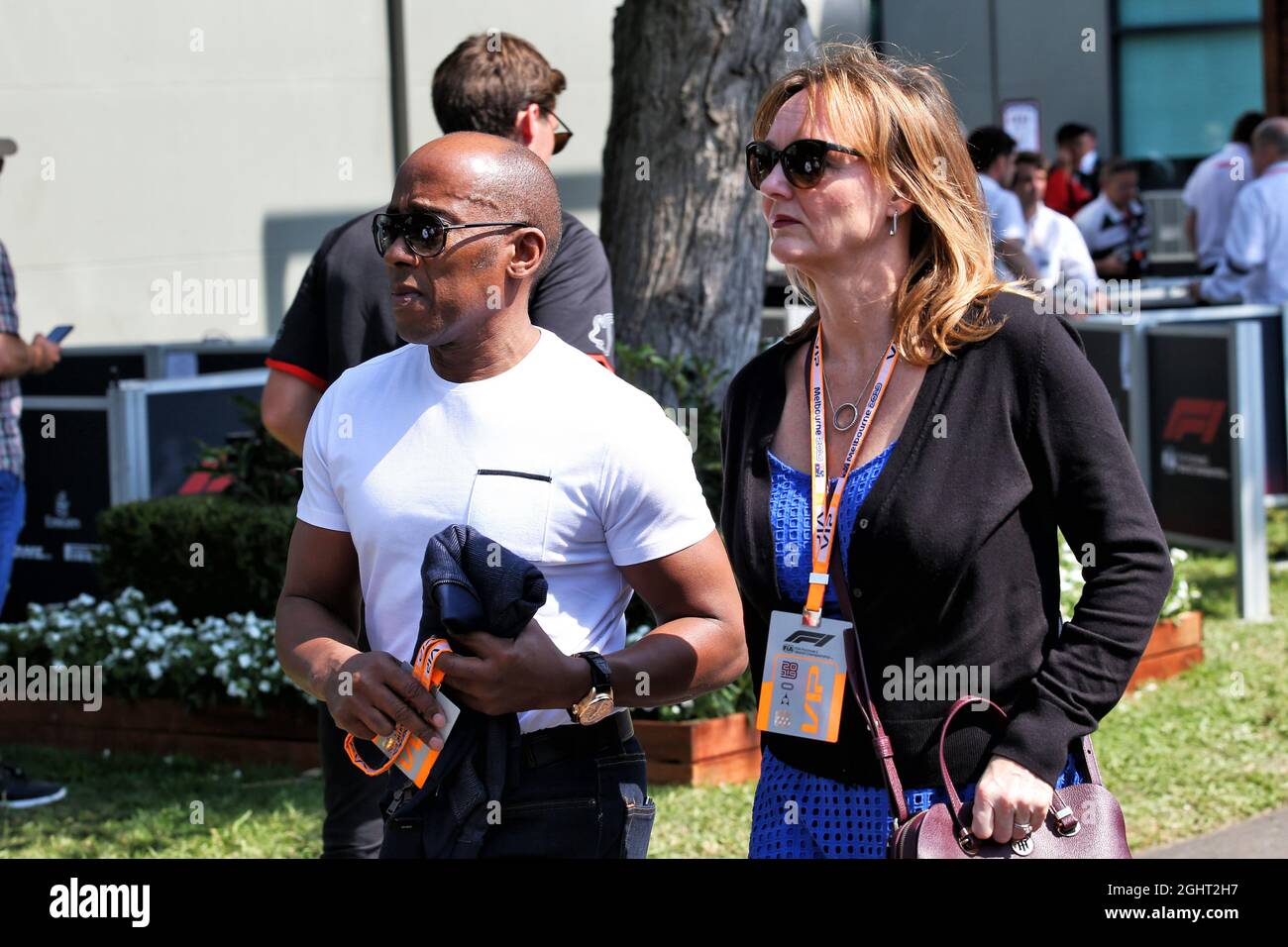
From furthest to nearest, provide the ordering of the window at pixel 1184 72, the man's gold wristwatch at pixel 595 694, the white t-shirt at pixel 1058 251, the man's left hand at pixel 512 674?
the window at pixel 1184 72
the white t-shirt at pixel 1058 251
the man's gold wristwatch at pixel 595 694
the man's left hand at pixel 512 674

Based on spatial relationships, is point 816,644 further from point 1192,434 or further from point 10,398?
point 1192,434

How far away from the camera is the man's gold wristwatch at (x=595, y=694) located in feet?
8.09

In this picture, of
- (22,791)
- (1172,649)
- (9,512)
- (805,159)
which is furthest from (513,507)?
(1172,649)

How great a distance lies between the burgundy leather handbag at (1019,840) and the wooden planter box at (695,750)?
10.9ft

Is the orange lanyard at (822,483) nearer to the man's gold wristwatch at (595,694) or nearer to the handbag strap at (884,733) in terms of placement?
the handbag strap at (884,733)

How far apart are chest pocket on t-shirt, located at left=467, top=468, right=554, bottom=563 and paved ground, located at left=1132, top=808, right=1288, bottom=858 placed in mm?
3356

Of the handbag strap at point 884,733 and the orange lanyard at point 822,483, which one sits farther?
the orange lanyard at point 822,483

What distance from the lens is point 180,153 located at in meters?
12.3

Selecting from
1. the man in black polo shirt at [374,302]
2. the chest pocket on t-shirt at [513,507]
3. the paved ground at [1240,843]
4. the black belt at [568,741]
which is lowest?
the paved ground at [1240,843]

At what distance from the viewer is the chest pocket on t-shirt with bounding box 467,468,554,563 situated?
2.50m

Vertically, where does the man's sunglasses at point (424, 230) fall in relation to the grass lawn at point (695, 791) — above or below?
above

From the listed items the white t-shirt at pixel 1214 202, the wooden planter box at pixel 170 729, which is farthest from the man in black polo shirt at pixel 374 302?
the white t-shirt at pixel 1214 202
